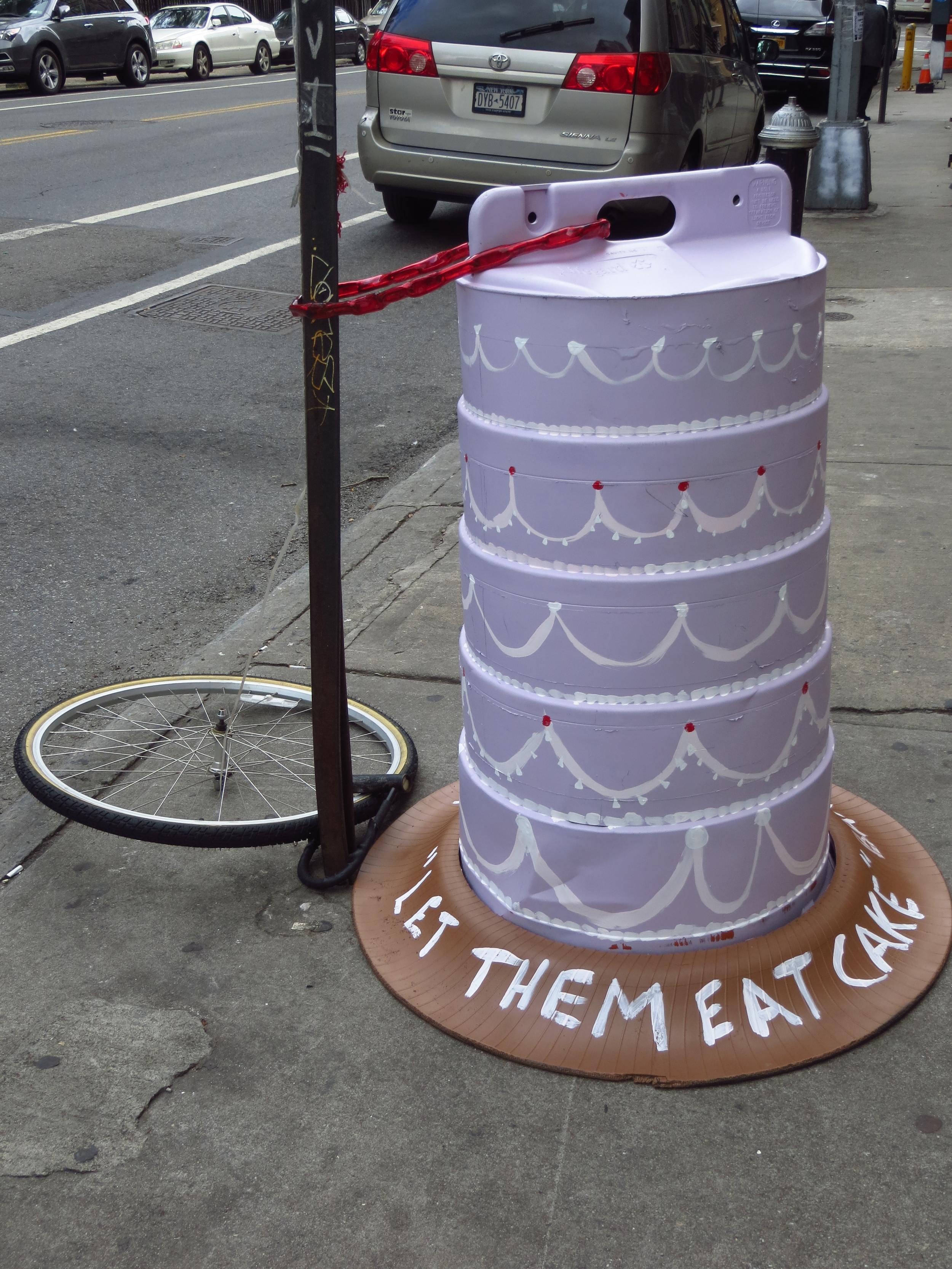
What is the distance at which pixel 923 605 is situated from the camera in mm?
4203

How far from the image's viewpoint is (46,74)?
77.0 feet

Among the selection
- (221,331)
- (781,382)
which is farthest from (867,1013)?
(221,331)

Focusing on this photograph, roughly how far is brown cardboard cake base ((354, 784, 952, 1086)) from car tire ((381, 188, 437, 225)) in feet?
28.8

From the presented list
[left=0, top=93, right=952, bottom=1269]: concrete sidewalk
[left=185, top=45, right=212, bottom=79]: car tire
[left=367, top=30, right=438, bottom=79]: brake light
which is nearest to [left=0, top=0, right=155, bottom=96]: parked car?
[left=185, top=45, right=212, bottom=79]: car tire

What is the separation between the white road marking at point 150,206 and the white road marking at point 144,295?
0.68 metres

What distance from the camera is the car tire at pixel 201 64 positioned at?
1136 inches

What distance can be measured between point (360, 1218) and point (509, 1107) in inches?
13.6

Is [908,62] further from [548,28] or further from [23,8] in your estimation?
[548,28]

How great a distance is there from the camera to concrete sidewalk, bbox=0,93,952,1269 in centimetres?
201

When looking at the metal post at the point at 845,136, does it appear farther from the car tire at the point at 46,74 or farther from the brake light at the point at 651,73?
the car tire at the point at 46,74

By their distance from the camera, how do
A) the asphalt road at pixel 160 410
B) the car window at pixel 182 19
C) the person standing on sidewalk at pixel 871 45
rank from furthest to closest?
the car window at pixel 182 19
the person standing on sidewalk at pixel 871 45
the asphalt road at pixel 160 410

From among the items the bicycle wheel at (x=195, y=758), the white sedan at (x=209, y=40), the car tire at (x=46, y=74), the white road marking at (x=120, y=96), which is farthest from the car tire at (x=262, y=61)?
the bicycle wheel at (x=195, y=758)

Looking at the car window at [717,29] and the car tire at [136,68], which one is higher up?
the car tire at [136,68]

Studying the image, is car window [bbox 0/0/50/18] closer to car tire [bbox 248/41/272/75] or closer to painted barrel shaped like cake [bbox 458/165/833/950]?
car tire [bbox 248/41/272/75]
